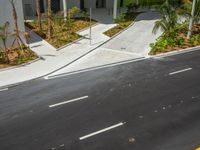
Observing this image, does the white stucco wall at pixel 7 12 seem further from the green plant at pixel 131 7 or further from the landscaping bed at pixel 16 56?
the green plant at pixel 131 7

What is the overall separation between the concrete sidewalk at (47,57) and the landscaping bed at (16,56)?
0.64m

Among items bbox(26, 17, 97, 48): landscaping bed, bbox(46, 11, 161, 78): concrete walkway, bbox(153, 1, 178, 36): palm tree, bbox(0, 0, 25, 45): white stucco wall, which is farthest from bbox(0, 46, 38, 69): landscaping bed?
bbox(153, 1, 178, 36): palm tree

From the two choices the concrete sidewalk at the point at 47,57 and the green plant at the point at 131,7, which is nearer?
the concrete sidewalk at the point at 47,57

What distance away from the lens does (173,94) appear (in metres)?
15.5

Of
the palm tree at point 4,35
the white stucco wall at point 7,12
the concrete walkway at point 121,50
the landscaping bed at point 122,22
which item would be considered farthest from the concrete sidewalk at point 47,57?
the white stucco wall at point 7,12

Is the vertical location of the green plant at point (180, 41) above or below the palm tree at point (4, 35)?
below

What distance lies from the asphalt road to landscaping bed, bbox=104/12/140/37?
9.92 meters

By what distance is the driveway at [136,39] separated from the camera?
24.1m

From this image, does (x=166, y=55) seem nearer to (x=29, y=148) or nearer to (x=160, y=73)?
(x=160, y=73)

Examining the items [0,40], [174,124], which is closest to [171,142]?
[174,124]

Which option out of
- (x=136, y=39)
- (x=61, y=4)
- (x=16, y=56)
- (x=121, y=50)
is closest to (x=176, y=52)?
(x=121, y=50)

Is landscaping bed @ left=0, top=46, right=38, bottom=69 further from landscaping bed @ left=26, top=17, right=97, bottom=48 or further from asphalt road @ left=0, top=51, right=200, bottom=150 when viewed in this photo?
asphalt road @ left=0, top=51, right=200, bottom=150

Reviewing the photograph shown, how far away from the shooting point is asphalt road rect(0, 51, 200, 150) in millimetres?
11305

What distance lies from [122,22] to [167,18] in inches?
344
